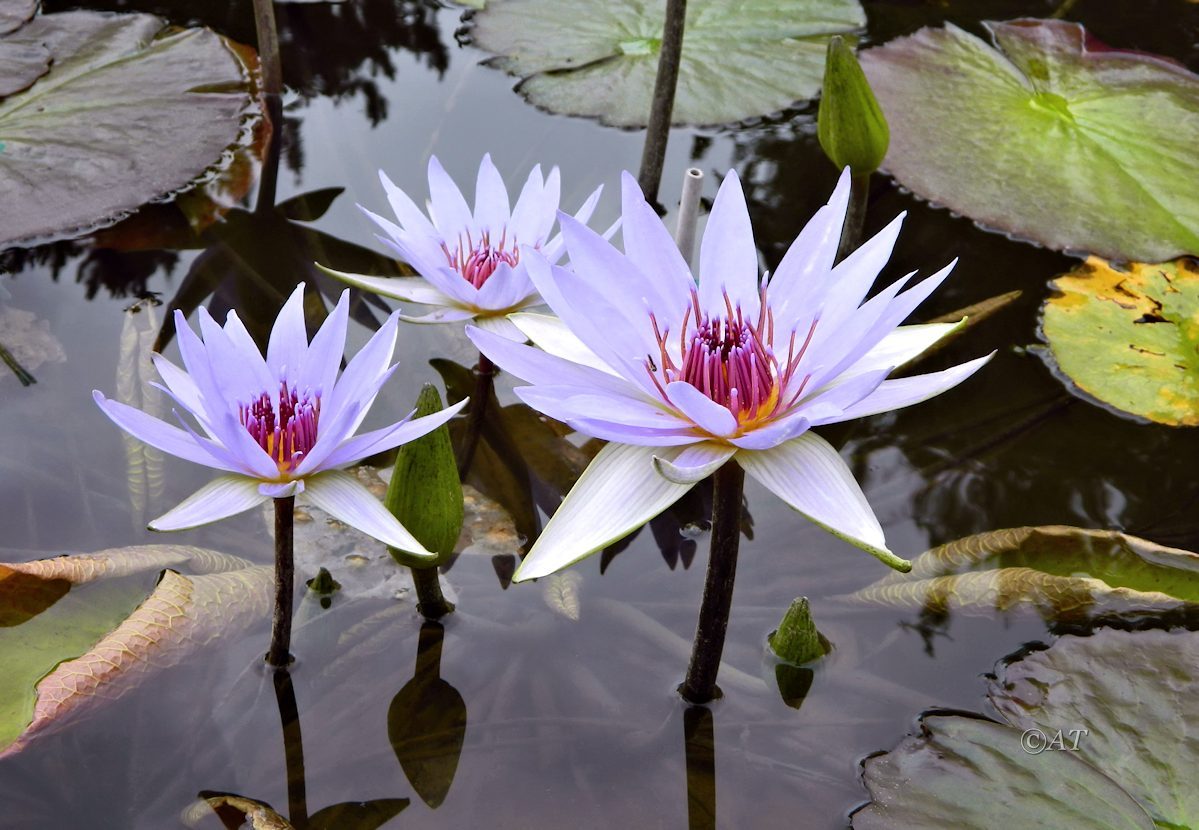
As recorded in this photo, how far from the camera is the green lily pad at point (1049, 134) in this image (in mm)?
3027

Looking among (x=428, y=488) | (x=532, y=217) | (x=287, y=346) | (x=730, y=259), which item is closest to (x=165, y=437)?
(x=287, y=346)

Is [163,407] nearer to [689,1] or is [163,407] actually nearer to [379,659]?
[379,659]

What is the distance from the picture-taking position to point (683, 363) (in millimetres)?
1622

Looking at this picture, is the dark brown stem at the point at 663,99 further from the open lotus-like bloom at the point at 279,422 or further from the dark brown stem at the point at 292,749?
the dark brown stem at the point at 292,749

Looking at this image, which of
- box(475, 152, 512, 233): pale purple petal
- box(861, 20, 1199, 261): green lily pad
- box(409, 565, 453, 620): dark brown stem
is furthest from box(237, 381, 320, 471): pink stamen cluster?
box(861, 20, 1199, 261): green lily pad

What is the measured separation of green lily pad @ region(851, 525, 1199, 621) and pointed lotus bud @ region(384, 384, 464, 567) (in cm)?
91

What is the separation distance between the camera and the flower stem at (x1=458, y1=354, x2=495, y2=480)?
2.51 metres

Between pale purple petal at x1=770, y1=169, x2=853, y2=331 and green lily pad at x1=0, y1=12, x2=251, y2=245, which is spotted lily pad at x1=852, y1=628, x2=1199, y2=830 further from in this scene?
green lily pad at x1=0, y1=12, x2=251, y2=245

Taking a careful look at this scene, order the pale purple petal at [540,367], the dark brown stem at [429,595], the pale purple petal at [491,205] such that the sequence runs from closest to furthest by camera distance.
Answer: the pale purple petal at [540,367] → the dark brown stem at [429,595] → the pale purple petal at [491,205]

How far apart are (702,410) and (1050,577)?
3.45 feet

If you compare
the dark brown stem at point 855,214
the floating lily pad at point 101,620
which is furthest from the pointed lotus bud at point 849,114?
the floating lily pad at point 101,620

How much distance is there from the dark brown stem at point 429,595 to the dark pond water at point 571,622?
0.03m

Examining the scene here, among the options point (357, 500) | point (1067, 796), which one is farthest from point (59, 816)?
point (1067, 796)

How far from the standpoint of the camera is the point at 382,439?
1.71m
